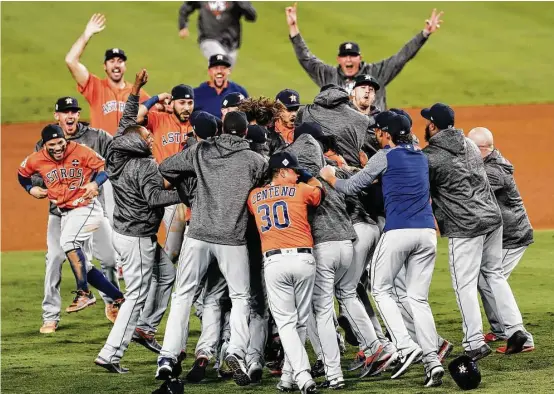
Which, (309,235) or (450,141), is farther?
(450,141)

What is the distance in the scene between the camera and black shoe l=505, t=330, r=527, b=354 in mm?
8023

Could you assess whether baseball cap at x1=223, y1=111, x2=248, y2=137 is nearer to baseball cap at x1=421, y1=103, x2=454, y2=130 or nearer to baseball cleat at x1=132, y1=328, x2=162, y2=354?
baseball cap at x1=421, y1=103, x2=454, y2=130

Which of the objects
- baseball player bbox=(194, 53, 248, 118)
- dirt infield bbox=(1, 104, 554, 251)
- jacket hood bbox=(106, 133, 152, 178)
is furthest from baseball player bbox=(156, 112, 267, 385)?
dirt infield bbox=(1, 104, 554, 251)

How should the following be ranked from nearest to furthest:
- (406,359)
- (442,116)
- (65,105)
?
(406,359), (442,116), (65,105)

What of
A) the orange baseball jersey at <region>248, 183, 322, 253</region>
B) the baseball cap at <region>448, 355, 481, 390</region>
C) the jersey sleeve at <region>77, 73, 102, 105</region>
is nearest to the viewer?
the baseball cap at <region>448, 355, 481, 390</region>

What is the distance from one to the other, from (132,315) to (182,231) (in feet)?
3.06

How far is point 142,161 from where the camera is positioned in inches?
321

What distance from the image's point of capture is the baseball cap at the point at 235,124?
293 inches

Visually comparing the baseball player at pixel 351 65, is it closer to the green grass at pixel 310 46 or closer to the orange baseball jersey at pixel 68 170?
the orange baseball jersey at pixel 68 170

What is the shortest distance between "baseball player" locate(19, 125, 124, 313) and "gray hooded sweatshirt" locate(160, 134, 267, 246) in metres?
2.12

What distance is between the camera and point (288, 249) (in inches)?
279

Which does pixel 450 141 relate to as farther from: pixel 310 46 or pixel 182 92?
pixel 310 46

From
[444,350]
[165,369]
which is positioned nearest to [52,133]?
[165,369]

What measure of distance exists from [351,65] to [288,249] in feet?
11.6
